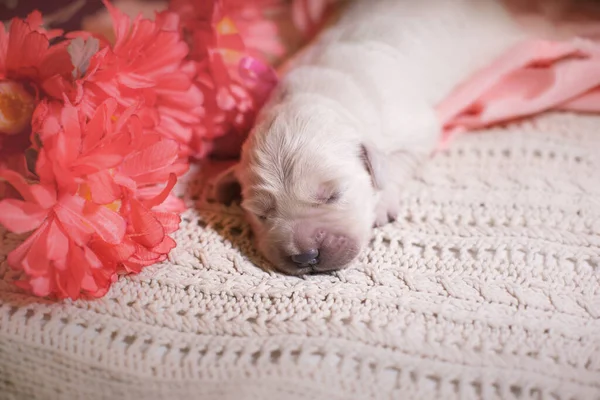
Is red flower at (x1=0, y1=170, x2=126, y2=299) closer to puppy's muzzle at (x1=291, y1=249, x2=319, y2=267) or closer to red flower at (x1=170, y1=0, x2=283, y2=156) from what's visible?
puppy's muzzle at (x1=291, y1=249, x2=319, y2=267)

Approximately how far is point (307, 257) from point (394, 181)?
399mm

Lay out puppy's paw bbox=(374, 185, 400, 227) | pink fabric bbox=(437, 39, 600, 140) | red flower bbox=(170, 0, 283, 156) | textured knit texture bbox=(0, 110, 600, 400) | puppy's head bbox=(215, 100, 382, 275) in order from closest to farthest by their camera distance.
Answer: textured knit texture bbox=(0, 110, 600, 400)
puppy's head bbox=(215, 100, 382, 275)
puppy's paw bbox=(374, 185, 400, 227)
red flower bbox=(170, 0, 283, 156)
pink fabric bbox=(437, 39, 600, 140)

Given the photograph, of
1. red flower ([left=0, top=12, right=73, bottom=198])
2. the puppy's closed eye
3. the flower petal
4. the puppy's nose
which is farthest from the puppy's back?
the flower petal

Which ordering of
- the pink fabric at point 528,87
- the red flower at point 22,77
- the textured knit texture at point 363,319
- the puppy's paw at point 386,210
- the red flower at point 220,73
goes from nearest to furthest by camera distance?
the textured knit texture at point 363,319 < the red flower at point 22,77 < the puppy's paw at point 386,210 < the red flower at point 220,73 < the pink fabric at point 528,87

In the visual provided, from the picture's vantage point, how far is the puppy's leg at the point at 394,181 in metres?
1.40

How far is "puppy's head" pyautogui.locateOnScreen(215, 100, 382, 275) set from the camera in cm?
125

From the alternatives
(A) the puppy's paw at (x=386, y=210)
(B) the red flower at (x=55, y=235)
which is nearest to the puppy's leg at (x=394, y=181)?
(A) the puppy's paw at (x=386, y=210)

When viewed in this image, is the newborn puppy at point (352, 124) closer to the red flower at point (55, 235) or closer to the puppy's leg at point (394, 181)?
the puppy's leg at point (394, 181)

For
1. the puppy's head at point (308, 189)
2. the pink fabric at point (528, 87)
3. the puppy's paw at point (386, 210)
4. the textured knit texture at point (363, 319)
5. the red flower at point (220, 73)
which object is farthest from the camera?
the pink fabric at point (528, 87)

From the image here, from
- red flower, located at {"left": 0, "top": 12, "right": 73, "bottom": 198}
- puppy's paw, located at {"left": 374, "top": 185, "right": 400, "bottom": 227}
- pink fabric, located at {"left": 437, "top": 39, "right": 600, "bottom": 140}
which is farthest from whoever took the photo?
pink fabric, located at {"left": 437, "top": 39, "right": 600, "bottom": 140}

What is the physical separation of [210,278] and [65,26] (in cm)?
98

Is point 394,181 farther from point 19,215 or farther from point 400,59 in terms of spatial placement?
point 19,215

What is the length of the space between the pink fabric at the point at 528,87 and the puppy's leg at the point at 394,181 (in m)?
0.21

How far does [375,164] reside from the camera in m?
1.35
